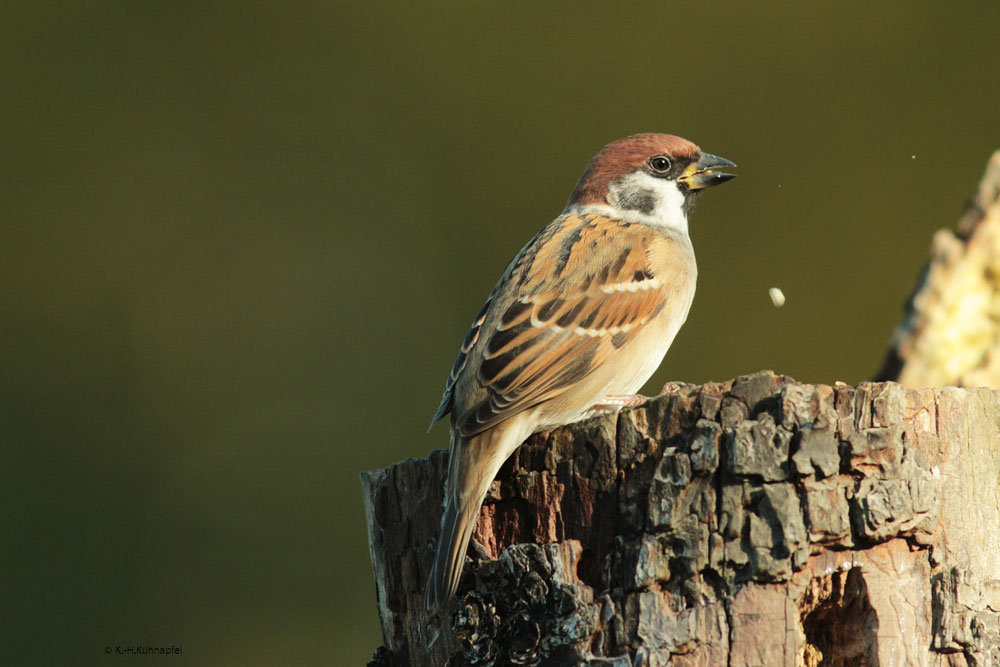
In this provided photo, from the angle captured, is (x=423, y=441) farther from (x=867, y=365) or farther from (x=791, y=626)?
(x=791, y=626)

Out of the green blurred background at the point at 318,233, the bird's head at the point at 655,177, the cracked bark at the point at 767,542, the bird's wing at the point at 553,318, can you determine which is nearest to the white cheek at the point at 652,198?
the bird's head at the point at 655,177

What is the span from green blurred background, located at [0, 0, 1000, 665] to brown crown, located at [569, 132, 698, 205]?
111 cm

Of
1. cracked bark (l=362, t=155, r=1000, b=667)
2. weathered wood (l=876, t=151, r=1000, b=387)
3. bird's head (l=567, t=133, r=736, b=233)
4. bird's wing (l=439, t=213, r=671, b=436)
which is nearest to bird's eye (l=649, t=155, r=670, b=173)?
bird's head (l=567, t=133, r=736, b=233)

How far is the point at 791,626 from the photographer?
1.99m

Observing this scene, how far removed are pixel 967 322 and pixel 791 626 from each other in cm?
151

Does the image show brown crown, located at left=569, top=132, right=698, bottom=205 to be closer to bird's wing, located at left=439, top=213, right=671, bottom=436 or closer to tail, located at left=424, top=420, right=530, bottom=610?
bird's wing, located at left=439, top=213, right=671, bottom=436

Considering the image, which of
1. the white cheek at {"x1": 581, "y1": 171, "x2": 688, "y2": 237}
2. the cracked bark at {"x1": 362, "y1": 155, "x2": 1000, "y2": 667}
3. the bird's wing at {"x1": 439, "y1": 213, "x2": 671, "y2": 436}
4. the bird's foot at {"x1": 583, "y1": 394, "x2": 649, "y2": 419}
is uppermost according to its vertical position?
the white cheek at {"x1": 581, "y1": 171, "x2": 688, "y2": 237}

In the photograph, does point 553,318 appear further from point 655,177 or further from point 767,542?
point 767,542

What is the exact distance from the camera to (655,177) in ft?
12.0

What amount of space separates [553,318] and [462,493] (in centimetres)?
71

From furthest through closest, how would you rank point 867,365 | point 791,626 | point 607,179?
point 867,365 < point 607,179 < point 791,626

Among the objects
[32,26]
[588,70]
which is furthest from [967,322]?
[32,26]

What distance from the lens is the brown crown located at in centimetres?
364

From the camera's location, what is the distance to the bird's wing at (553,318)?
8.91 feet
